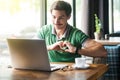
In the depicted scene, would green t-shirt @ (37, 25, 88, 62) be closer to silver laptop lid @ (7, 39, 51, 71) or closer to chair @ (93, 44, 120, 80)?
silver laptop lid @ (7, 39, 51, 71)

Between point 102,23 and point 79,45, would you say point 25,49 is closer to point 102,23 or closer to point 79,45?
point 79,45

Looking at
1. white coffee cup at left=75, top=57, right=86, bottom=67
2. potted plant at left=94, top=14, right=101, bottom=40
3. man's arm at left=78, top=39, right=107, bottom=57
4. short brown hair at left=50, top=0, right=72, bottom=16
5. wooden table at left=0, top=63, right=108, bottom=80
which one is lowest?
wooden table at left=0, top=63, right=108, bottom=80

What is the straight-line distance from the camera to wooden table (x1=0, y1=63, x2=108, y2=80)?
5.82ft

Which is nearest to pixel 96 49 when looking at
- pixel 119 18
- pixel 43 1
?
pixel 43 1

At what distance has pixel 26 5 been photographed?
3.68m

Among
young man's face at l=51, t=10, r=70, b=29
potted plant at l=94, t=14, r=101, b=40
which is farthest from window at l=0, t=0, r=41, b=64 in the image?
potted plant at l=94, t=14, r=101, b=40

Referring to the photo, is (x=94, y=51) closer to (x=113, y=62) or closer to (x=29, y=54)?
(x=29, y=54)

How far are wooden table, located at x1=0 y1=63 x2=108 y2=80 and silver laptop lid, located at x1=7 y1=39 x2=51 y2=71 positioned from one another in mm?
54

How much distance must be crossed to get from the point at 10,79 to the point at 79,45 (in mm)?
1014

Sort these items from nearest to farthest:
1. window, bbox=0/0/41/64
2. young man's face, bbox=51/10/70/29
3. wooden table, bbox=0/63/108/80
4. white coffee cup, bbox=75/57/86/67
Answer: wooden table, bbox=0/63/108/80 < white coffee cup, bbox=75/57/86/67 < young man's face, bbox=51/10/70/29 < window, bbox=0/0/41/64

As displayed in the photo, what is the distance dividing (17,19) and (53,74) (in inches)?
68.4

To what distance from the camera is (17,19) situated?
349 cm

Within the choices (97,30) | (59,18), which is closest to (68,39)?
(59,18)

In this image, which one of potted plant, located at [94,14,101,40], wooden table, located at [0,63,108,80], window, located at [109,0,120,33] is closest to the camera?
wooden table, located at [0,63,108,80]
